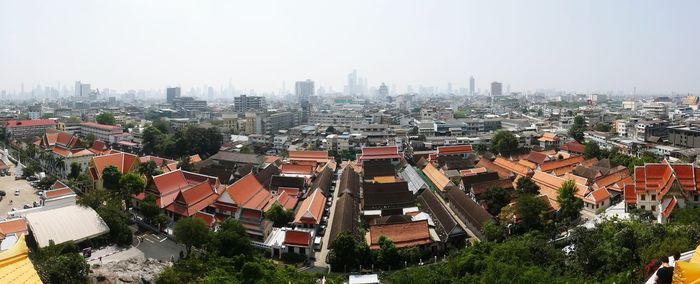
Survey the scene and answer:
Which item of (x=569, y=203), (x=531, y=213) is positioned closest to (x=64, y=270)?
(x=531, y=213)

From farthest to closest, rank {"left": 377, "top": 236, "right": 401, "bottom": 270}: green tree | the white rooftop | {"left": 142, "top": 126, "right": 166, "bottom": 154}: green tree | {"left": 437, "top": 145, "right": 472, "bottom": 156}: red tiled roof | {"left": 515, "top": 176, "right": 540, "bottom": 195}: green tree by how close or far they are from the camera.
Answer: {"left": 142, "top": 126, "right": 166, "bottom": 154}: green tree
{"left": 437, "top": 145, "right": 472, "bottom": 156}: red tiled roof
{"left": 515, "top": 176, "right": 540, "bottom": 195}: green tree
the white rooftop
{"left": 377, "top": 236, "right": 401, "bottom": 270}: green tree

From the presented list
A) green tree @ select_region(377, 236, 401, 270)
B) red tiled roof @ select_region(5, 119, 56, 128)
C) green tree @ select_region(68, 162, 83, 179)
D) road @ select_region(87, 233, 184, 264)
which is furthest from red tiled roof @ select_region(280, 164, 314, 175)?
red tiled roof @ select_region(5, 119, 56, 128)

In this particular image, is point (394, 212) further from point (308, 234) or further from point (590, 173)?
point (590, 173)

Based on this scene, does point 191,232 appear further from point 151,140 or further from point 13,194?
point 151,140

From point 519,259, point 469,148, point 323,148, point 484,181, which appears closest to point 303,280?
point 519,259

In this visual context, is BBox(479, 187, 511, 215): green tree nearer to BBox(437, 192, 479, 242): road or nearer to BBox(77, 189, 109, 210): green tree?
BBox(437, 192, 479, 242): road

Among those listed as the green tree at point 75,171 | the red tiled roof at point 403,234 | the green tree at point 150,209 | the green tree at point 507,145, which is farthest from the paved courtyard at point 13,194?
the green tree at point 507,145
